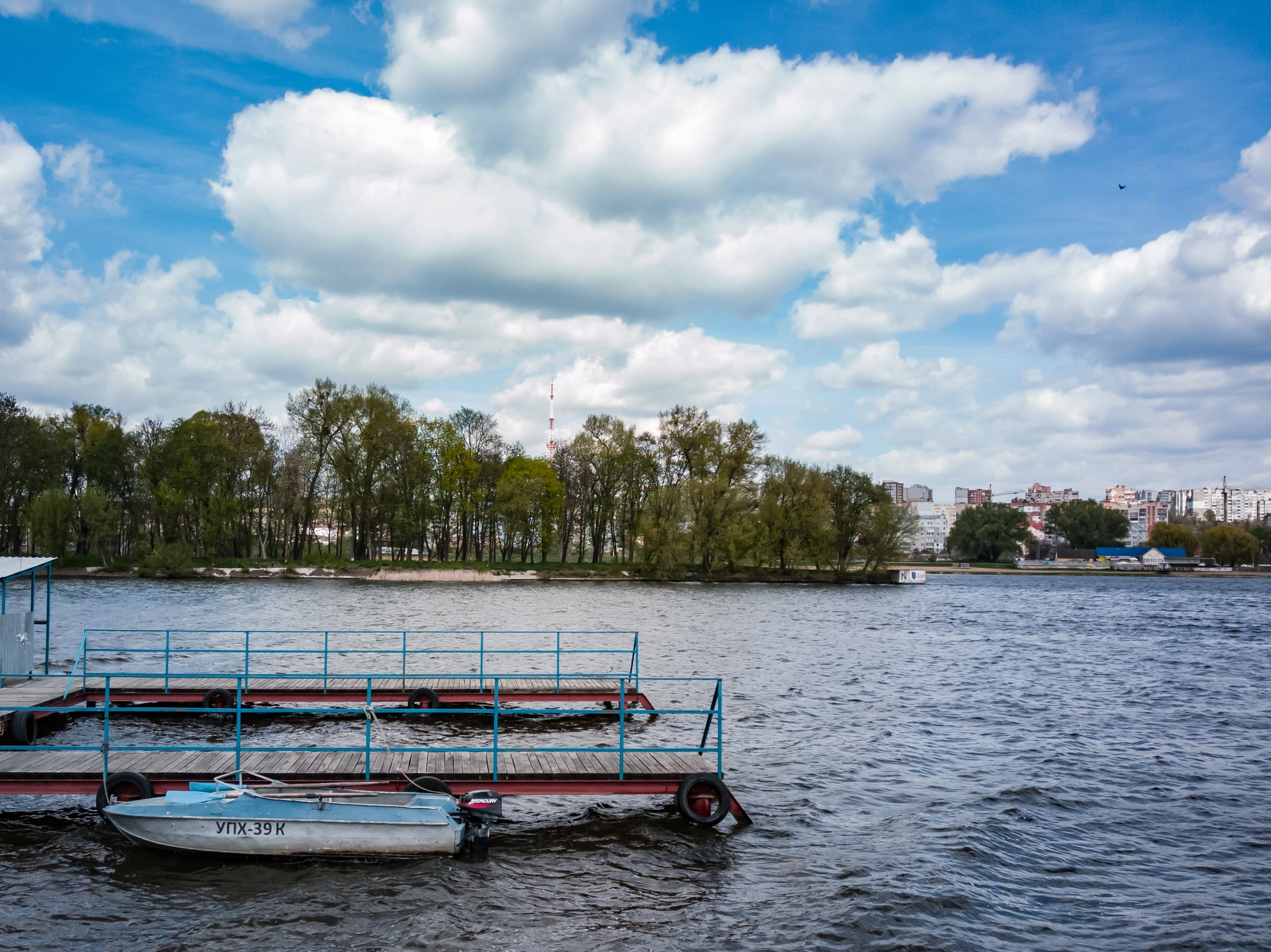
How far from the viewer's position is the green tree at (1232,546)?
13888cm

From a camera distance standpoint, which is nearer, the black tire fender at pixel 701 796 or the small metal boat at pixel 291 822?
the small metal boat at pixel 291 822

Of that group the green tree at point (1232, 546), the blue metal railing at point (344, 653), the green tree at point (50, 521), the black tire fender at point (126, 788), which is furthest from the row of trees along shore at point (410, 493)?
the green tree at point (1232, 546)

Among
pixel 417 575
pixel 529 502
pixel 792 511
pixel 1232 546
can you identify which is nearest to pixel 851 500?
pixel 792 511

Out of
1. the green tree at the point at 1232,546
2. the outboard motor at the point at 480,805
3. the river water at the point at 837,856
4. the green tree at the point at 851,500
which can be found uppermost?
the green tree at the point at 851,500

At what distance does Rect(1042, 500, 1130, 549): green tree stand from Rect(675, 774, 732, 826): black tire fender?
16257 cm

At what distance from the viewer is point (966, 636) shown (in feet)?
149

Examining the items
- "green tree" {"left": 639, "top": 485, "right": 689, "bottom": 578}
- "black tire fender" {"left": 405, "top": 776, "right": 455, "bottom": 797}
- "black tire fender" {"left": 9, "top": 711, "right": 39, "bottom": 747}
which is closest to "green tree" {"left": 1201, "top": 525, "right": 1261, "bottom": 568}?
"green tree" {"left": 639, "top": 485, "right": 689, "bottom": 578}

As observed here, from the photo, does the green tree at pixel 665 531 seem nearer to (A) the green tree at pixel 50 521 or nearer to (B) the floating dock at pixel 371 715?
(B) the floating dock at pixel 371 715

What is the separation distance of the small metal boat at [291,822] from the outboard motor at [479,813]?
170 millimetres

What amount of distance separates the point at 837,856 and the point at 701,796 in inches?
84.6

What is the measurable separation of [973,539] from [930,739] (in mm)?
149494

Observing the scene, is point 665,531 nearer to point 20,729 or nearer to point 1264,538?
point 20,729

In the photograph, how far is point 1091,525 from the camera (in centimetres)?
16825

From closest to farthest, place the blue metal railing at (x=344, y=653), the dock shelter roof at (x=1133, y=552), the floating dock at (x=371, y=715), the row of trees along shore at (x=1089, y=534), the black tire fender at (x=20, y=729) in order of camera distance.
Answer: the floating dock at (x=371, y=715) → the black tire fender at (x=20, y=729) → the blue metal railing at (x=344, y=653) → the row of trees along shore at (x=1089, y=534) → the dock shelter roof at (x=1133, y=552)
